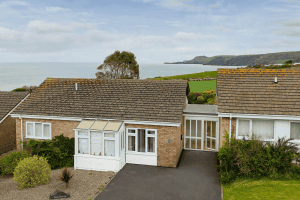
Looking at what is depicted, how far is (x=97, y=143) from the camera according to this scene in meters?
14.7

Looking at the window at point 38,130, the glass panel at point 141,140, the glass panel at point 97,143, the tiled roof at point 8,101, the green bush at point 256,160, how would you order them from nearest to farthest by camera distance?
the green bush at point 256,160, the glass panel at point 97,143, the glass panel at point 141,140, the window at point 38,130, the tiled roof at point 8,101

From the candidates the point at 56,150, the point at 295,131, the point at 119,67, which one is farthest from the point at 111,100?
the point at 119,67

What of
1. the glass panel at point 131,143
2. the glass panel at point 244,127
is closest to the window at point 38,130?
the glass panel at point 131,143

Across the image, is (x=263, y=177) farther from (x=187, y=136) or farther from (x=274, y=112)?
(x=187, y=136)

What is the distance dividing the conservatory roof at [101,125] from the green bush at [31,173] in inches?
124

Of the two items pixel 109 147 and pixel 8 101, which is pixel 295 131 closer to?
pixel 109 147

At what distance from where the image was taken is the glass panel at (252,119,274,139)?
1409 cm

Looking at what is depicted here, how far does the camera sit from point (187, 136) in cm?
1794

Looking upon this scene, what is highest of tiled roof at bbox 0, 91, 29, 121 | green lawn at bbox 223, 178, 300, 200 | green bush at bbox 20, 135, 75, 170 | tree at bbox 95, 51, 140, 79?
tree at bbox 95, 51, 140, 79

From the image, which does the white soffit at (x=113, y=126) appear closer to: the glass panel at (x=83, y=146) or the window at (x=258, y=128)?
the glass panel at (x=83, y=146)

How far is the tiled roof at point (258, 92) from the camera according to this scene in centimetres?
1410

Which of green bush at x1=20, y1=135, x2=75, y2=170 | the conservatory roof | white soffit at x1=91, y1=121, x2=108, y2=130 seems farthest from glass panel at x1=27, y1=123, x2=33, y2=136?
white soffit at x1=91, y1=121, x2=108, y2=130

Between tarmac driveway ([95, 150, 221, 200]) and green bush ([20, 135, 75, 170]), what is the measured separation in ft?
12.8

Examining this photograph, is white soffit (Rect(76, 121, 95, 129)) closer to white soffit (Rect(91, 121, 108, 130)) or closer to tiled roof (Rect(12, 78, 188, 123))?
white soffit (Rect(91, 121, 108, 130))
